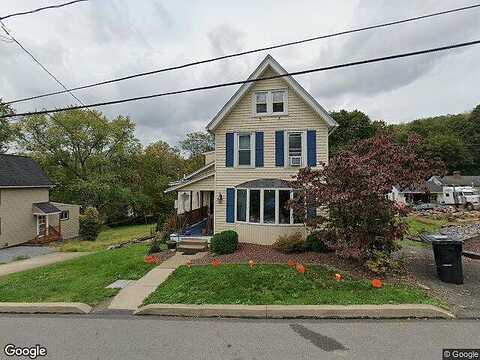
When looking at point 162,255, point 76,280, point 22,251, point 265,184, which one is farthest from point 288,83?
point 22,251

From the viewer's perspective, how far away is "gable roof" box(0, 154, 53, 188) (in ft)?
82.4

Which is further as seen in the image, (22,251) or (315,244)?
(22,251)

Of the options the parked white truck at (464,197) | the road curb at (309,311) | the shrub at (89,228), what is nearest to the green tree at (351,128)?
the parked white truck at (464,197)

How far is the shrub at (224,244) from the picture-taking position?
12500 millimetres

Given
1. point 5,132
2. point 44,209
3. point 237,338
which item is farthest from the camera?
point 5,132

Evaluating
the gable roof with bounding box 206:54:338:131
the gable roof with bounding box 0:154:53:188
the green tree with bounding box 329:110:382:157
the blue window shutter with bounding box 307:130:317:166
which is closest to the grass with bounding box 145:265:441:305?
the blue window shutter with bounding box 307:130:317:166

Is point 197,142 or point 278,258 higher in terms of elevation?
point 197,142

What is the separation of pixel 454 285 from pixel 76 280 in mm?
10568

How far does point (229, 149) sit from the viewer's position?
48.3 ft

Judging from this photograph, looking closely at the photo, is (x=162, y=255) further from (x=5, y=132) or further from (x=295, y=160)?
(x=5, y=132)

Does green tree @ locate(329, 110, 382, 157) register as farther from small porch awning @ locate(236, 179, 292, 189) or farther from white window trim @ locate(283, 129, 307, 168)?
small porch awning @ locate(236, 179, 292, 189)

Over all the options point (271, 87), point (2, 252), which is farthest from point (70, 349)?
point (2, 252)

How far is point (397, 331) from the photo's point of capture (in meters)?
5.64

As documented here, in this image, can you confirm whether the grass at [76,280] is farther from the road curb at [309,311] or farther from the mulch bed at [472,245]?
the mulch bed at [472,245]
